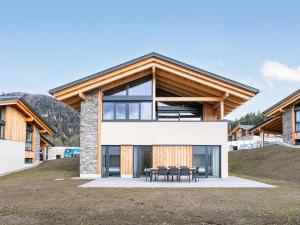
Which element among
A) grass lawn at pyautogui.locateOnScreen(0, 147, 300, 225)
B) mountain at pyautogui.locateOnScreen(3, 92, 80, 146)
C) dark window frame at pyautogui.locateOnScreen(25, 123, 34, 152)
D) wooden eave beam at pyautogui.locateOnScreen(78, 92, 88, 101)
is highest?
mountain at pyautogui.locateOnScreen(3, 92, 80, 146)

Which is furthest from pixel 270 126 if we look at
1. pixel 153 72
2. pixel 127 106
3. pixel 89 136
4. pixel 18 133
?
pixel 18 133

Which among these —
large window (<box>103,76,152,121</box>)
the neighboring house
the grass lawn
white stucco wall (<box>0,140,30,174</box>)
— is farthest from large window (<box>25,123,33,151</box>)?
the neighboring house

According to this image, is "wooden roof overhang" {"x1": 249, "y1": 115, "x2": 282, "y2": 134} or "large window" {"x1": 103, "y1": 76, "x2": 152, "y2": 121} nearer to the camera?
"large window" {"x1": 103, "y1": 76, "x2": 152, "y2": 121}

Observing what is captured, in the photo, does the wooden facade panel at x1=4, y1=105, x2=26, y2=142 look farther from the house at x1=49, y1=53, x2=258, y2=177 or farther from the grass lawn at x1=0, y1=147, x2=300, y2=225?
the grass lawn at x1=0, y1=147, x2=300, y2=225

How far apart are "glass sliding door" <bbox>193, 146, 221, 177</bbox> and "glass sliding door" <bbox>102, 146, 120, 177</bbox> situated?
13.8ft

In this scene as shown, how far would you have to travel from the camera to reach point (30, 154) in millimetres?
28531

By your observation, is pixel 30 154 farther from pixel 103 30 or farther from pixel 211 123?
pixel 211 123

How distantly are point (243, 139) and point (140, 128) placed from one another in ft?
118

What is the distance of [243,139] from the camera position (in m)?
50.8

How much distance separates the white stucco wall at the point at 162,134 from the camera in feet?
59.4

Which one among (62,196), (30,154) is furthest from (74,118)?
(62,196)

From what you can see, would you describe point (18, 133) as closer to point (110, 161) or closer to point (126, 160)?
point (110, 161)

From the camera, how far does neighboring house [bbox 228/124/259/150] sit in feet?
148

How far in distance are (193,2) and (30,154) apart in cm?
1821
